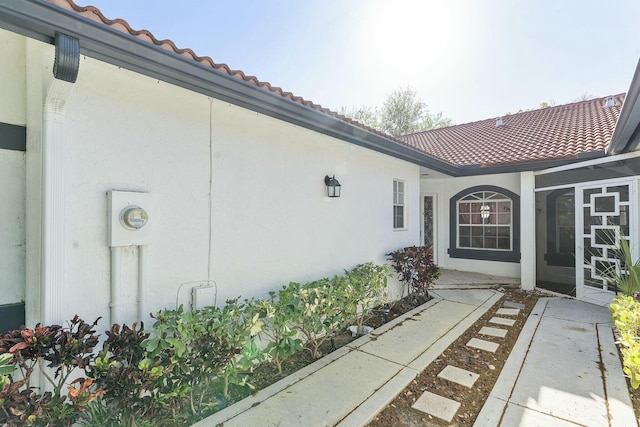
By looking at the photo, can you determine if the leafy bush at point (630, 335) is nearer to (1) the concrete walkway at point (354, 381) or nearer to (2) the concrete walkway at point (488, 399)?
(2) the concrete walkway at point (488, 399)

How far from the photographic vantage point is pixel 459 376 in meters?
4.03

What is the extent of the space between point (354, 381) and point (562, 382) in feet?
8.68

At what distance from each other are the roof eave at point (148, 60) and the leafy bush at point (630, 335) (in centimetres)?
457

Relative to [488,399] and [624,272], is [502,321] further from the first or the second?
[488,399]

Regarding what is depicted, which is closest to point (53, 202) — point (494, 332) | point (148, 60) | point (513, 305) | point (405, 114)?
point (148, 60)

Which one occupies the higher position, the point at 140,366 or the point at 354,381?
the point at 140,366

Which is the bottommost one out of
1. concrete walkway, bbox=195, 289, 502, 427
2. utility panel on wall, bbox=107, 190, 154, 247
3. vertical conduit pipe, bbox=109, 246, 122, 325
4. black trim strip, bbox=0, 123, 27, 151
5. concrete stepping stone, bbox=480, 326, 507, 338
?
concrete stepping stone, bbox=480, 326, 507, 338

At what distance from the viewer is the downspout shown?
2.67 meters

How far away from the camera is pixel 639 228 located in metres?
6.10

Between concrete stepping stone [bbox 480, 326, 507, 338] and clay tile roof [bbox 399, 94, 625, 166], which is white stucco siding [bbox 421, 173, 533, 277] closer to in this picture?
clay tile roof [bbox 399, 94, 625, 166]

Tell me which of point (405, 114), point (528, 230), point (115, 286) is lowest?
point (115, 286)

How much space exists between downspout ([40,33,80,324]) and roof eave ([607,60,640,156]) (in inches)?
221

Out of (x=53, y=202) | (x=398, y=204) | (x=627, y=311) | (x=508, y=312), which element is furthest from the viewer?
(x=398, y=204)

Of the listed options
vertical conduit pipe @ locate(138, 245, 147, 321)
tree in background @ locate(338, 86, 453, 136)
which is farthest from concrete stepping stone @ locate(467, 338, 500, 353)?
tree in background @ locate(338, 86, 453, 136)
